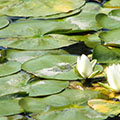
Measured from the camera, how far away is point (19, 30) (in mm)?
2715

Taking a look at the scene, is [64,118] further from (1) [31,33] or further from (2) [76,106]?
(1) [31,33]

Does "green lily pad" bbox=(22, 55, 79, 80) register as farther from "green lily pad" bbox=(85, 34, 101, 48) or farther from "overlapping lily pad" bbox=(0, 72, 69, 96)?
"green lily pad" bbox=(85, 34, 101, 48)

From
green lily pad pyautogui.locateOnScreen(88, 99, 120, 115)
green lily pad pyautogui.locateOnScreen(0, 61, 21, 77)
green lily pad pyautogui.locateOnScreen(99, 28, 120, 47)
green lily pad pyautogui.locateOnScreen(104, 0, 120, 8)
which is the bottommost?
green lily pad pyautogui.locateOnScreen(88, 99, 120, 115)

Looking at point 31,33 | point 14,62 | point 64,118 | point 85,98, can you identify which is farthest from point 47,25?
point 64,118

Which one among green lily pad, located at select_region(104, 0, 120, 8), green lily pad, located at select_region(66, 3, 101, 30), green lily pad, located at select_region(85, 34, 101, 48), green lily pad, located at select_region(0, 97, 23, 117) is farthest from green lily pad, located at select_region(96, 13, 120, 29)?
green lily pad, located at select_region(0, 97, 23, 117)

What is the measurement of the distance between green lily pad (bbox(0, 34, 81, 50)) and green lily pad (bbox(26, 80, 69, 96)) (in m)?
0.46

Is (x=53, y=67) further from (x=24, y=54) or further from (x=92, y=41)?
(x=92, y=41)

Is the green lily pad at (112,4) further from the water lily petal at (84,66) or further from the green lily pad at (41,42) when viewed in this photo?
the water lily petal at (84,66)

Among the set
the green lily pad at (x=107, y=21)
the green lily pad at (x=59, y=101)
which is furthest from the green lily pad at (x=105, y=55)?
the green lily pad at (x=107, y=21)

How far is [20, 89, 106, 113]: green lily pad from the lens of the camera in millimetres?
1747

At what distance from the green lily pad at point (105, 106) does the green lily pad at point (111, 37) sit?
681 mm

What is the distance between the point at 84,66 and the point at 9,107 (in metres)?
0.44

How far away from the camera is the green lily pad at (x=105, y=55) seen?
7.13 ft

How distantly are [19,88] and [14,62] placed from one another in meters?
0.31
